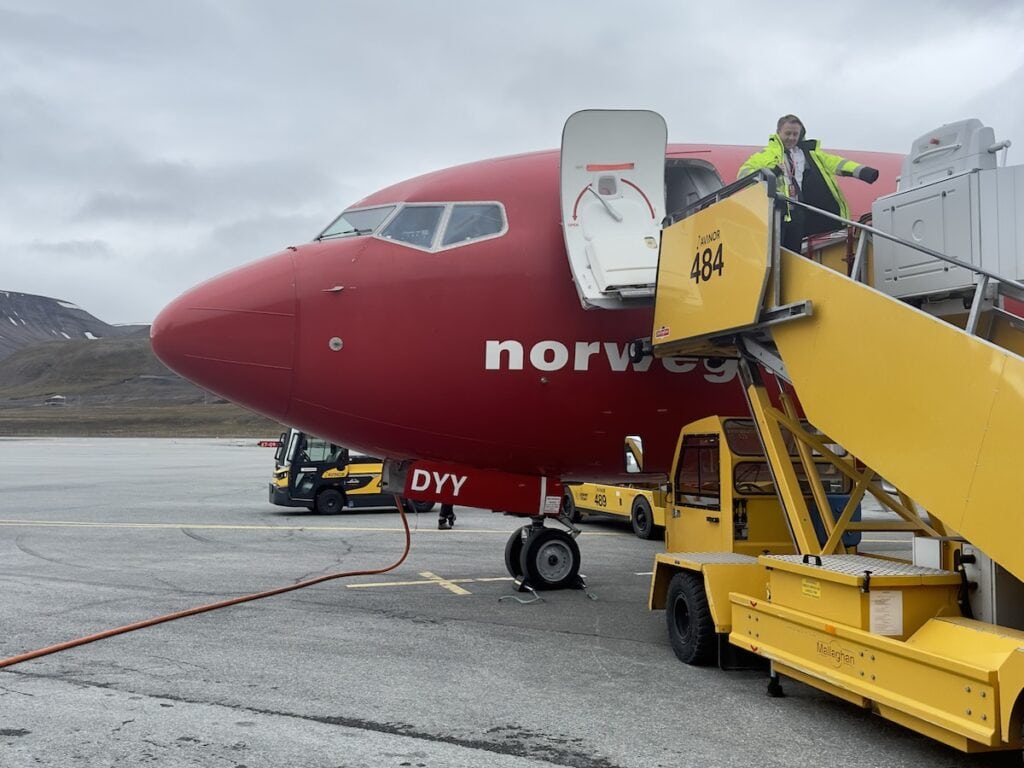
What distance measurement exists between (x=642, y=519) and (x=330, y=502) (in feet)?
27.9

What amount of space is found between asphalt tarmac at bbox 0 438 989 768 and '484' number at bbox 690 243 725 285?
10.7 ft

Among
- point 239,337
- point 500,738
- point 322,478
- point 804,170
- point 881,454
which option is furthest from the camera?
point 322,478

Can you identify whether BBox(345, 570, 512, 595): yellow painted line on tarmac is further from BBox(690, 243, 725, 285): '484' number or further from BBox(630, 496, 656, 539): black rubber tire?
BBox(630, 496, 656, 539): black rubber tire

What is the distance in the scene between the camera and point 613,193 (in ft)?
30.8

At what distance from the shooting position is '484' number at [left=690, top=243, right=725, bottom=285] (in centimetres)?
753

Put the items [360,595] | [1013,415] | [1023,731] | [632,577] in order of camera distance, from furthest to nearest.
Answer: [632,577]
[360,595]
[1013,415]
[1023,731]

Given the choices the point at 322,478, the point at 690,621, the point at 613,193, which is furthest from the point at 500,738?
the point at 322,478

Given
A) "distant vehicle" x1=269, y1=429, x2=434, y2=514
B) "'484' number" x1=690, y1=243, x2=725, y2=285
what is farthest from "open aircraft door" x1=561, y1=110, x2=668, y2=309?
"distant vehicle" x1=269, y1=429, x2=434, y2=514

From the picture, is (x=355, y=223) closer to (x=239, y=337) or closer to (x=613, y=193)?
(x=239, y=337)

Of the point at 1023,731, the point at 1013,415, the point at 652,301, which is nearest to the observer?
the point at 1023,731

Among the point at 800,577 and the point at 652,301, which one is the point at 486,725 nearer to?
the point at 800,577

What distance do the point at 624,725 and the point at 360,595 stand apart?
563 cm

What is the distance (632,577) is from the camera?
42.0 feet

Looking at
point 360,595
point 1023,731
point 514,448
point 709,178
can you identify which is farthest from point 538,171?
point 1023,731
